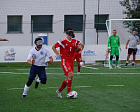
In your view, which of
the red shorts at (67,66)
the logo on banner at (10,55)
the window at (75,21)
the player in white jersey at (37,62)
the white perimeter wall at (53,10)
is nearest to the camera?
the player in white jersey at (37,62)

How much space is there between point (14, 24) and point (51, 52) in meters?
10.9

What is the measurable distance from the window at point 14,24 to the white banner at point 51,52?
10103 millimetres

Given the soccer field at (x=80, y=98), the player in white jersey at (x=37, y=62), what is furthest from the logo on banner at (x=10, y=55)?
the player in white jersey at (x=37, y=62)

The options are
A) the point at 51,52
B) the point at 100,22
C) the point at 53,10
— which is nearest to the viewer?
the point at 51,52

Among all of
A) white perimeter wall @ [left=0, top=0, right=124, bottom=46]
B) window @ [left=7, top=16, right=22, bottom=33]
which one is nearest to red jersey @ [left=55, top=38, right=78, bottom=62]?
white perimeter wall @ [left=0, top=0, right=124, bottom=46]

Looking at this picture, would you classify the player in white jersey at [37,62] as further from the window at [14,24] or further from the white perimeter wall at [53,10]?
the window at [14,24]

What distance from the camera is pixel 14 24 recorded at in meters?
33.6

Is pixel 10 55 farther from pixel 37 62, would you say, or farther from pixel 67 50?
pixel 37 62

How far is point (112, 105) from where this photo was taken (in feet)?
30.5

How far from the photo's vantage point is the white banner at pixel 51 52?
74.5 ft

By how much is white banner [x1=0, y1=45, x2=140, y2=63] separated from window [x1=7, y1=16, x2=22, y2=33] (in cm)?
1010

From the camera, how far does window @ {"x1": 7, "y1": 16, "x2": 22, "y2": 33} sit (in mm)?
33094

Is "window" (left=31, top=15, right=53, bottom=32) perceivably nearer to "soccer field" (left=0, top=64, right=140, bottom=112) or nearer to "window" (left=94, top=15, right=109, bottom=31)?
"window" (left=94, top=15, right=109, bottom=31)

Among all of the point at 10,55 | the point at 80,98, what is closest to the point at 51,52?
the point at 10,55
